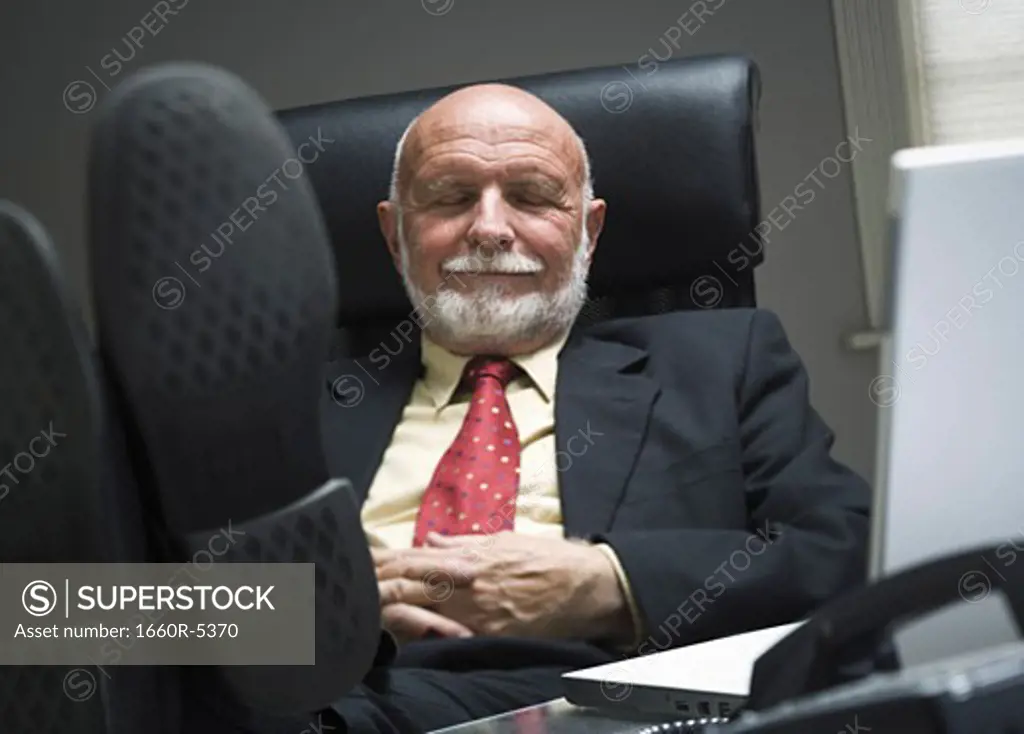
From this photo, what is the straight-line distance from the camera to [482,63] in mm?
2338

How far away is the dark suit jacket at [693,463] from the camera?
4.03 feet

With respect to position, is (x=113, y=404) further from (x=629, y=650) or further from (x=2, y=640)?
(x=629, y=650)

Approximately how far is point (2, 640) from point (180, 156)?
27cm

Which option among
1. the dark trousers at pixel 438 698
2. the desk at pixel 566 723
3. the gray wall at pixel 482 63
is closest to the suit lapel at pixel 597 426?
the dark trousers at pixel 438 698

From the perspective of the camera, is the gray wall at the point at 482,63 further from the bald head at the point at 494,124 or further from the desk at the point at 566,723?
the desk at the point at 566,723

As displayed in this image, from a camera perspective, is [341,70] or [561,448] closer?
[561,448]

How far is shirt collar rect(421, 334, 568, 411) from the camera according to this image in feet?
4.98

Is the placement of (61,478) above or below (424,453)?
above

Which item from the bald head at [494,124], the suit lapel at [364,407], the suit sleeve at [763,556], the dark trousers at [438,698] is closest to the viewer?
the dark trousers at [438,698]

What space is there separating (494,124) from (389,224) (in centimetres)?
18

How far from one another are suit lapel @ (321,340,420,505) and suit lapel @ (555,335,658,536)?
191 mm

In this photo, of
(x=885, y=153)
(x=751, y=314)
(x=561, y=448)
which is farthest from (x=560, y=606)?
(x=885, y=153)

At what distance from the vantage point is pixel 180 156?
0.68m

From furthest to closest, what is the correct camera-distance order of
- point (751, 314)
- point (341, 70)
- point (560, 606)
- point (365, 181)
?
point (341, 70)
point (365, 181)
point (751, 314)
point (560, 606)
